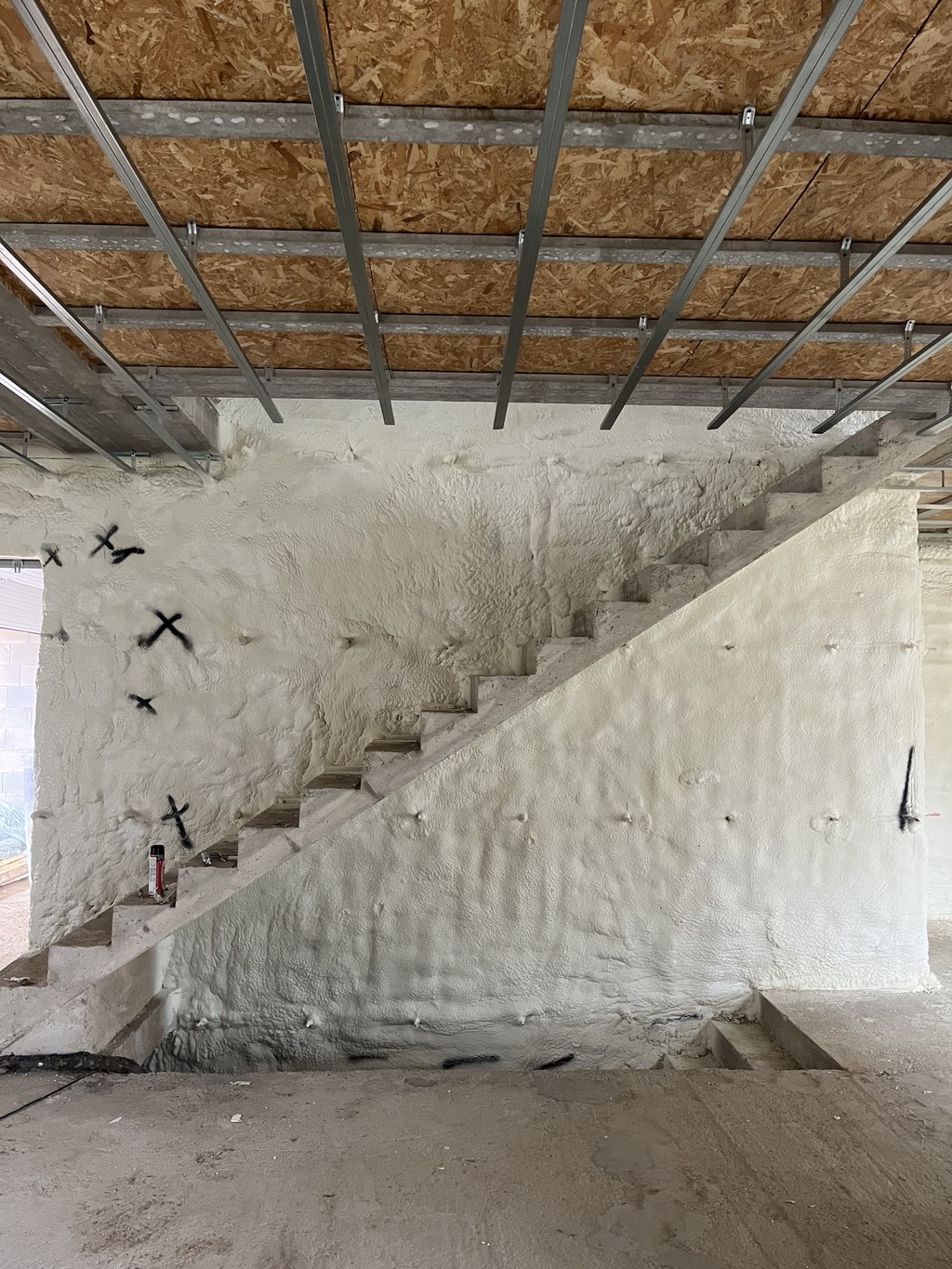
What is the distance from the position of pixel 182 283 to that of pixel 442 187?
133cm

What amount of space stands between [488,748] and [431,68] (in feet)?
12.6

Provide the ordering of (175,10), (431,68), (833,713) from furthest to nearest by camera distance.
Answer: (833,713), (431,68), (175,10)

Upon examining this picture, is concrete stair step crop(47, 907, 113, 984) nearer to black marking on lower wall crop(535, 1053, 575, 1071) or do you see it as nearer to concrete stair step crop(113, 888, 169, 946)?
concrete stair step crop(113, 888, 169, 946)

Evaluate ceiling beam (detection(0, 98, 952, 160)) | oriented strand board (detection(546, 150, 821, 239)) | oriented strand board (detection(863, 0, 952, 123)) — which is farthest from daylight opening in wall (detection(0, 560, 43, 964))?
oriented strand board (detection(863, 0, 952, 123))

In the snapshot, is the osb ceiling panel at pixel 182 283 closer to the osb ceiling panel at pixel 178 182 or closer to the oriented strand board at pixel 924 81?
the osb ceiling panel at pixel 178 182

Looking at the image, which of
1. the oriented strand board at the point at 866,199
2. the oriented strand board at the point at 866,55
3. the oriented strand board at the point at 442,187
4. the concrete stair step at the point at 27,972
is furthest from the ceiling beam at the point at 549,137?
the concrete stair step at the point at 27,972

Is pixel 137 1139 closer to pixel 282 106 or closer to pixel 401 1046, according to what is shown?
pixel 401 1046

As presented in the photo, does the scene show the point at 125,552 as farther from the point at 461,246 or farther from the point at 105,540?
the point at 461,246

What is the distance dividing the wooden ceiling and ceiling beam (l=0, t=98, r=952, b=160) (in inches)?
1.3

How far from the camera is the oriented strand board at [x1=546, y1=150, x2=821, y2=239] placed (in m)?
2.85

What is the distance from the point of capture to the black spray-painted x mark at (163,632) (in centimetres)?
551

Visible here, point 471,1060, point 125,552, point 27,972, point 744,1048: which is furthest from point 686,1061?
point 125,552

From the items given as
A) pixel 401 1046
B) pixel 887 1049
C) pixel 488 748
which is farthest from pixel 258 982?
pixel 887 1049

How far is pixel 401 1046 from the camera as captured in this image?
5359mm
